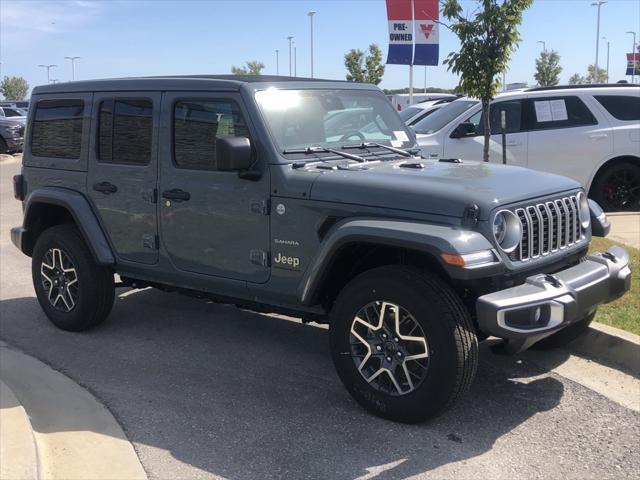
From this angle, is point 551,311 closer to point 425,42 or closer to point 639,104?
point 639,104

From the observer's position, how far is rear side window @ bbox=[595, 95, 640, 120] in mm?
9633

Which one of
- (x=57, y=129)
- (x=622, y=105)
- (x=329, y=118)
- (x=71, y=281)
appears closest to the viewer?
(x=329, y=118)

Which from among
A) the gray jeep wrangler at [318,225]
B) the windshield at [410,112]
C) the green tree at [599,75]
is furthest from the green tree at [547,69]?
the gray jeep wrangler at [318,225]

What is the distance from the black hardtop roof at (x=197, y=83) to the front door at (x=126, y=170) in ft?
0.23

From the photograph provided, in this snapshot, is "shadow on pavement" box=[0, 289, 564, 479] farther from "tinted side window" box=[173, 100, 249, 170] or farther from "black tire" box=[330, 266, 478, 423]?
"tinted side window" box=[173, 100, 249, 170]

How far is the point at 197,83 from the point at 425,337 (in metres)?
2.33

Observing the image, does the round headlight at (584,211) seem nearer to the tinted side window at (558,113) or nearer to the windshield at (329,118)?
the windshield at (329,118)

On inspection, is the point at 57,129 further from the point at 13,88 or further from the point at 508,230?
the point at 13,88

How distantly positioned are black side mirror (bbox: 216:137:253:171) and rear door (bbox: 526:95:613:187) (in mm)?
6396

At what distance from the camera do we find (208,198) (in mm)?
4488

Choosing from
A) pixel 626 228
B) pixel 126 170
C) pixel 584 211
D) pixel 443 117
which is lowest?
pixel 626 228

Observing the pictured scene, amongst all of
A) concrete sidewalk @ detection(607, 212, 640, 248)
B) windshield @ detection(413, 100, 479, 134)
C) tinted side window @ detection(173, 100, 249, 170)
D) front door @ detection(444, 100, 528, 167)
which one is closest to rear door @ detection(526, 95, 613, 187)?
front door @ detection(444, 100, 528, 167)

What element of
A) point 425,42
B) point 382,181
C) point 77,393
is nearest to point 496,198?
point 382,181

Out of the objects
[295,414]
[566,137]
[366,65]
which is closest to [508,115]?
[566,137]
